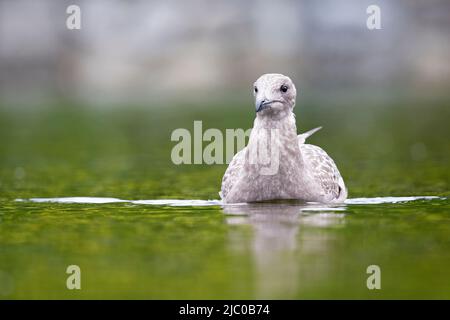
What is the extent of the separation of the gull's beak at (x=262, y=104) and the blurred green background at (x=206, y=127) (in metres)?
1.28

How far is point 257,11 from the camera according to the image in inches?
2435

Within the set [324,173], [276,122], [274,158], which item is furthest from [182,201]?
[324,173]

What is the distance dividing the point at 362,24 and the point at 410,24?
2679mm

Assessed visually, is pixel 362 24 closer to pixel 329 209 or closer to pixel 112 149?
pixel 112 149

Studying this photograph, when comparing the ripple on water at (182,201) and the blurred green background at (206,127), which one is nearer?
the blurred green background at (206,127)

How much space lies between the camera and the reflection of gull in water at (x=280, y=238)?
9.78 metres

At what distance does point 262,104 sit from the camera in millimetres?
14117

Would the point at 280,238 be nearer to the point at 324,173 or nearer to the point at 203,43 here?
the point at 324,173

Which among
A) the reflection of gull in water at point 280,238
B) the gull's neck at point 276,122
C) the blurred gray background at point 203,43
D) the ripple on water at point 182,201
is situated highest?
the blurred gray background at point 203,43

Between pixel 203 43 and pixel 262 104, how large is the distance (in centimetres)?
4681

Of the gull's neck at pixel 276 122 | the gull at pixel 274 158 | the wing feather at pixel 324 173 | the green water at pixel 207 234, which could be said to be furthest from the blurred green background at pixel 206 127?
the gull's neck at pixel 276 122

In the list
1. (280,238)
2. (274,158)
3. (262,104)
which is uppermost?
(262,104)

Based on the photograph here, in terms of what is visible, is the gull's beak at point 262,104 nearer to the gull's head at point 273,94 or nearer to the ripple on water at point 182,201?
the gull's head at point 273,94

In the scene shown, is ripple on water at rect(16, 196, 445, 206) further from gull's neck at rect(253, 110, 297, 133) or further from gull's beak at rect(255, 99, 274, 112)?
gull's beak at rect(255, 99, 274, 112)
